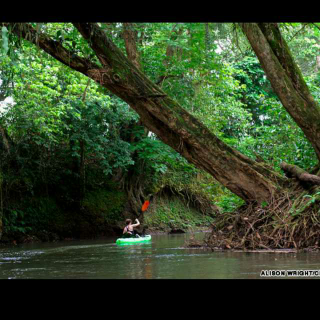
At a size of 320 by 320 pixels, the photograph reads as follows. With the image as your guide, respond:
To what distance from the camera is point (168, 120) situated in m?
9.83

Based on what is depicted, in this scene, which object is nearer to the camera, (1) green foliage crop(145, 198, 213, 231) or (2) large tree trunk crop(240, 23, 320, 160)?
(2) large tree trunk crop(240, 23, 320, 160)

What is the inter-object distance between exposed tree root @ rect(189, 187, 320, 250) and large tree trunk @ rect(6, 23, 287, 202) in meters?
0.39

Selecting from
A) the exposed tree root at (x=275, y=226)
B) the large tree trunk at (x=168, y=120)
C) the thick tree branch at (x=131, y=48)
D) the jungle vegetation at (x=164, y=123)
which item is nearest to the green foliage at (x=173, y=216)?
the jungle vegetation at (x=164, y=123)

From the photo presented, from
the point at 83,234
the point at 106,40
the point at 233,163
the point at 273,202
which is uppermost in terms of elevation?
the point at 106,40

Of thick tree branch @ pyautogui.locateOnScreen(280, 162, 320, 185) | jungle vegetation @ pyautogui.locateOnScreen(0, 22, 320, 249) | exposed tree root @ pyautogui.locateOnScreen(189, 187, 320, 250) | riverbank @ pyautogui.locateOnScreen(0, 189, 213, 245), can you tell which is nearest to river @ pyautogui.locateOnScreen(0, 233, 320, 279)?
exposed tree root @ pyautogui.locateOnScreen(189, 187, 320, 250)

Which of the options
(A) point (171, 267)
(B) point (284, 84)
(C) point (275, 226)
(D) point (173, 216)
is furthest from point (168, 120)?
(D) point (173, 216)

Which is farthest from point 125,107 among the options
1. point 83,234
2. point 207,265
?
point 207,265

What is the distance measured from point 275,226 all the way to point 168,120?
10.0ft

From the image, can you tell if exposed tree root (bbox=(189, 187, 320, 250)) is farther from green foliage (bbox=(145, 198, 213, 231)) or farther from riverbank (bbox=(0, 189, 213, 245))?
green foliage (bbox=(145, 198, 213, 231))

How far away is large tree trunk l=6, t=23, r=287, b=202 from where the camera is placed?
9367 millimetres

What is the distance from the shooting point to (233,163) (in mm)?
10172

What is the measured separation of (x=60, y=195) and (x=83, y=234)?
5.78ft

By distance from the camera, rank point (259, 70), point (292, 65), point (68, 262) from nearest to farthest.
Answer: point (68, 262) < point (292, 65) < point (259, 70)
